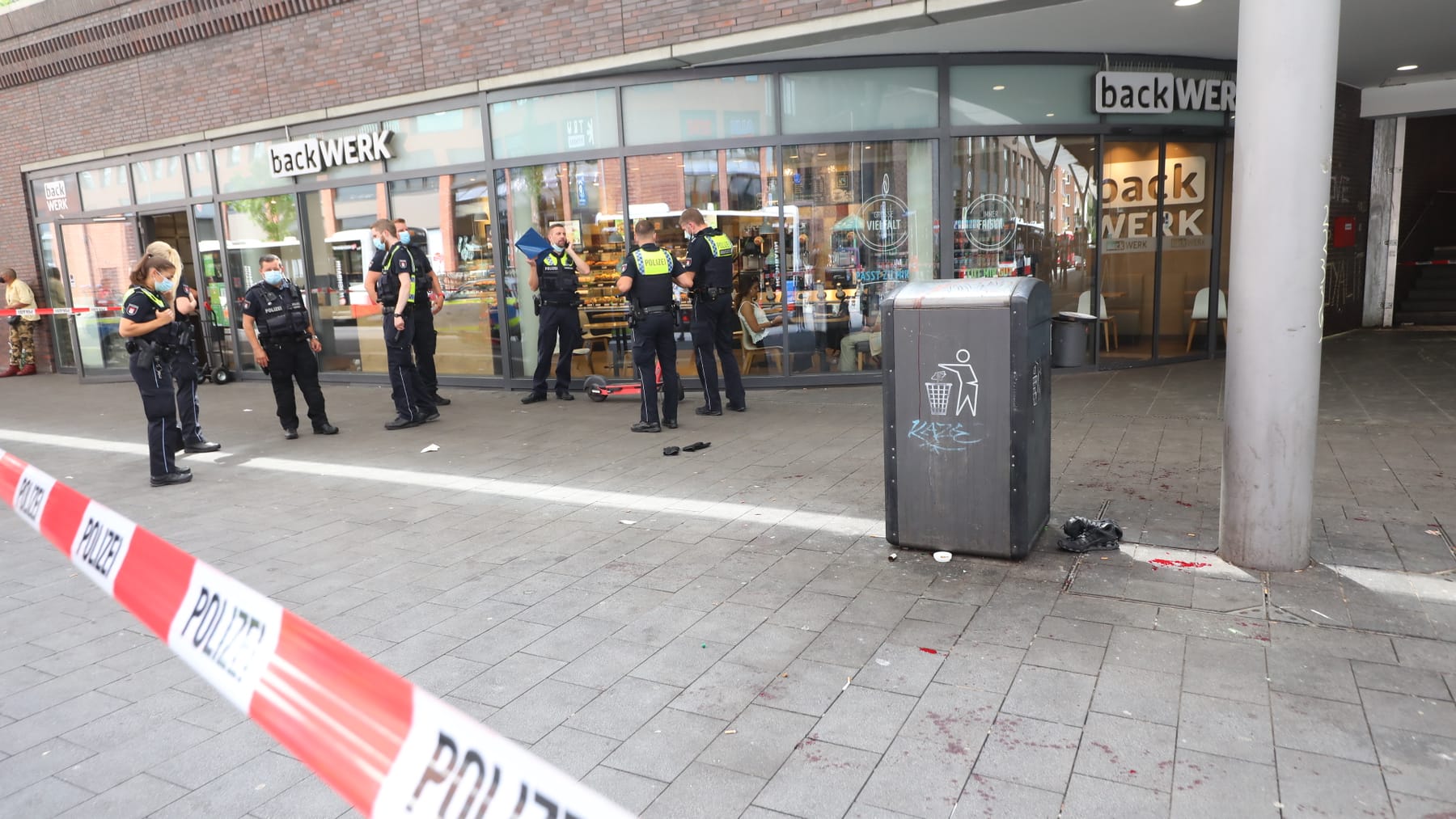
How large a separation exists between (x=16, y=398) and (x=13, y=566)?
10553mm

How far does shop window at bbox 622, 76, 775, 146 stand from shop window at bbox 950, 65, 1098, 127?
2187 mm

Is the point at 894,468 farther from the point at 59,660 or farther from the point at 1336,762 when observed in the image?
the point at 59,660

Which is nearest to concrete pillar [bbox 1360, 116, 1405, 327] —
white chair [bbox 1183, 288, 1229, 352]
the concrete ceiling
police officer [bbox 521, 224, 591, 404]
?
the concrete ceiling

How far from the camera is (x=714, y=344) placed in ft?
30.2

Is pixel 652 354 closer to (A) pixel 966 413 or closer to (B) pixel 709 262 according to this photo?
(B) pixel 709 262

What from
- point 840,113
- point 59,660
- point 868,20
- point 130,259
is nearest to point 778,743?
point 59,660

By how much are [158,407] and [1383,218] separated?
17.3 metres

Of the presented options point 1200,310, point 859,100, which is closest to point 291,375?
point 859,100

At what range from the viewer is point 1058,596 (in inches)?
165

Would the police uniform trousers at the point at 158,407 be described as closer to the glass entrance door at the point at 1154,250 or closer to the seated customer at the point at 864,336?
the seated customer at the point at 864,336

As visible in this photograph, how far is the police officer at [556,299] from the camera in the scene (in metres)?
10.0

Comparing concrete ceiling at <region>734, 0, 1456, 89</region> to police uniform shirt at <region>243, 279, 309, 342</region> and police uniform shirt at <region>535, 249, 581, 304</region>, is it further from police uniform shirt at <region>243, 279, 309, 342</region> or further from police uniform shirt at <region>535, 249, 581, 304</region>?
police uniform shirt at <region>243, 279, 309, 342</region>

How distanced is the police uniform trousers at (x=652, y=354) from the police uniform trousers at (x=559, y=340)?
194 cm

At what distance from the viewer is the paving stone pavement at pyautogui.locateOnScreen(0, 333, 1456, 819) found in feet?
9.33
